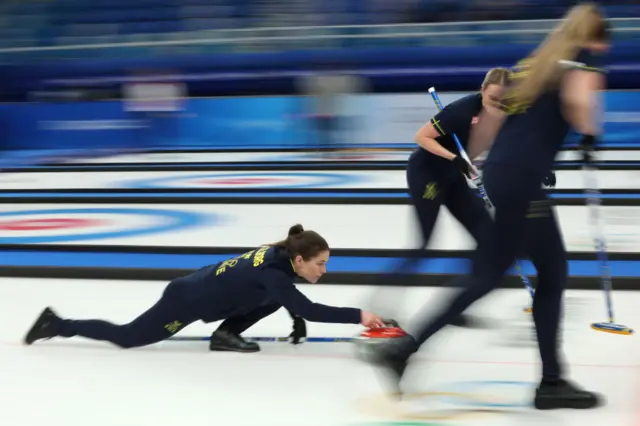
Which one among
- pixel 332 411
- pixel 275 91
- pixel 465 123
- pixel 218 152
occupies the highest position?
pixel 275 91

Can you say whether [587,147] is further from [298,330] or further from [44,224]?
[44,224]

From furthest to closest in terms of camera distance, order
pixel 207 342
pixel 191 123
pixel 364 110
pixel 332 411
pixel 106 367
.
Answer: pixel 191 123 < pixel 364 110 < pixel 207 342 < pixel 106 367 < pixel 332 411

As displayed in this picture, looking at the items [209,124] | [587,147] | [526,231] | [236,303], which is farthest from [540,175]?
[209,124]

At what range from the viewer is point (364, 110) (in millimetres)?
13734

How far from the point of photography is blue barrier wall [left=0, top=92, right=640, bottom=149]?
1352cm

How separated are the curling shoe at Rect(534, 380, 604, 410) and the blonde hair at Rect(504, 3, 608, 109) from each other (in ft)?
3.42

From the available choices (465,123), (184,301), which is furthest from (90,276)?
(465,123)

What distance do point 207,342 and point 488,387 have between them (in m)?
1.42

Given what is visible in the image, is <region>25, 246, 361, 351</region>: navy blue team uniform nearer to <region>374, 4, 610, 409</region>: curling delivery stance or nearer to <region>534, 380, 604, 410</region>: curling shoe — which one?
<region>374, 4, 610, 409</region>: curling delivery stance

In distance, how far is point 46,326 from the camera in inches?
160

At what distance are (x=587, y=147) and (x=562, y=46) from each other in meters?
0.80

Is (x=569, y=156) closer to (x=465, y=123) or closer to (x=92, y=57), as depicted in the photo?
(x=465, y=123)

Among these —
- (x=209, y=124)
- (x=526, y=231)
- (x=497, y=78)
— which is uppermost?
(x=209, y=124)

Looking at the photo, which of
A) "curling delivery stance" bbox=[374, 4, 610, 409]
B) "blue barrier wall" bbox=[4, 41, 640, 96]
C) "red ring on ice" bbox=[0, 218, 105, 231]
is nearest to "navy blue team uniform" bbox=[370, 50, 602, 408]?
"curling delivery stance" bbox=[374, 4, 610, 409]
